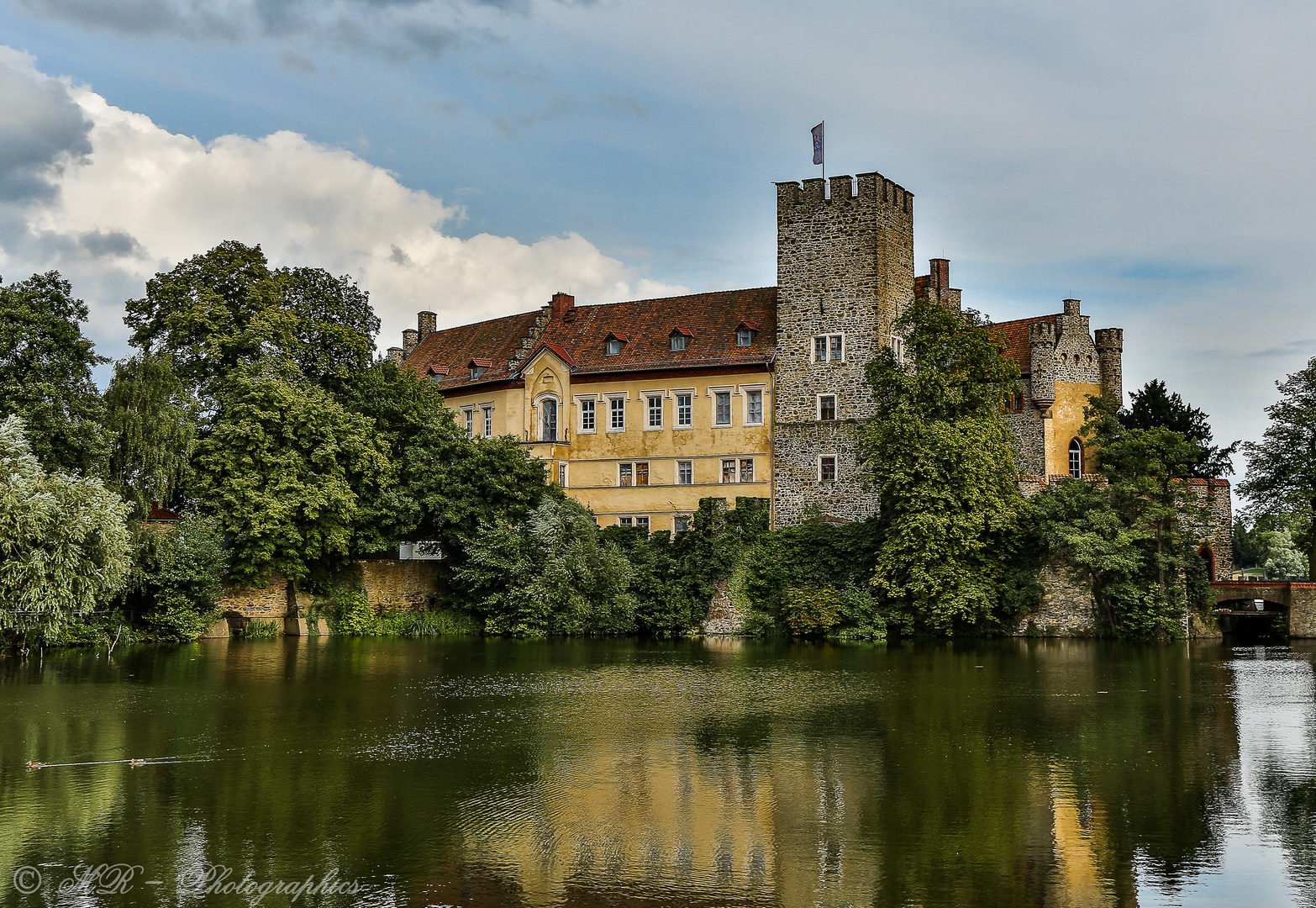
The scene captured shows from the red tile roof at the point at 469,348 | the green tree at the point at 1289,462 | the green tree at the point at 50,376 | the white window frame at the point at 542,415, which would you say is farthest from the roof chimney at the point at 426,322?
the green tree at the point at 1289,462

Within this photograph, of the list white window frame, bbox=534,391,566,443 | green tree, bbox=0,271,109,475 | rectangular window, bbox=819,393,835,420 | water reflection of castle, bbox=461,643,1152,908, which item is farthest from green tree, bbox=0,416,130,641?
rectangular window, bbox=819,393,835,420

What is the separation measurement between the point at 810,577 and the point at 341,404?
2108 cm

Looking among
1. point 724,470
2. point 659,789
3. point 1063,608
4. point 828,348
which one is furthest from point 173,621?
point 1063,608

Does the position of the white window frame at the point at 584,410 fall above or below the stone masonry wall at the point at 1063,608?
above

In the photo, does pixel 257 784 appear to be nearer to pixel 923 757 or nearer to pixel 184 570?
pixel 923 757

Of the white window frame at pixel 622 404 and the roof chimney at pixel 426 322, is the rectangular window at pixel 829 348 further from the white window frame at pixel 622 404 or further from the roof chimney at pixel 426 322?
the roof chimney at pixel 426 322

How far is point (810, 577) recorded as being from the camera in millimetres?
48625

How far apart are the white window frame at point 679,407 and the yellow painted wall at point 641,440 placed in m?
0.06

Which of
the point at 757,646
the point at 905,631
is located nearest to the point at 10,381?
the point at 757,646

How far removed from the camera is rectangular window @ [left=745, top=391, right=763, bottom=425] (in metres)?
54.9

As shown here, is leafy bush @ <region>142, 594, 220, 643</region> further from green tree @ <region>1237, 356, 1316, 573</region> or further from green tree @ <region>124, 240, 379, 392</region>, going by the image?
green tree @ <region>1237, 356, 1316, 573</region>

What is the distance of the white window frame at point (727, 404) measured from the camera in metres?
55.3

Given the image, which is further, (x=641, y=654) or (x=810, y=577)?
(x=810, y=577)

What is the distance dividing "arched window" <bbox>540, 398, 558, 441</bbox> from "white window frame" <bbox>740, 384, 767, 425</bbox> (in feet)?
31.3
